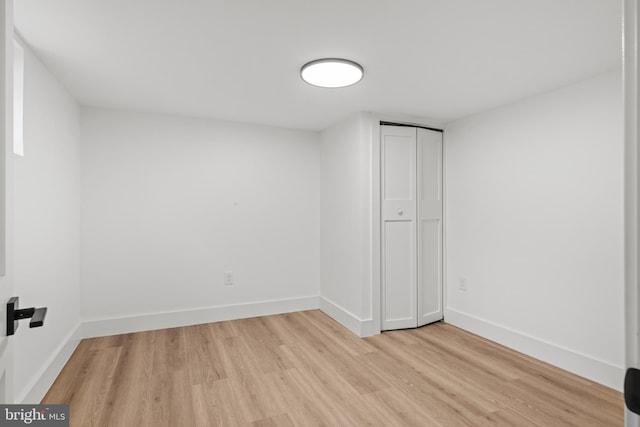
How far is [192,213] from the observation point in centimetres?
359

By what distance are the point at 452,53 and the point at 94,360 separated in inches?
140

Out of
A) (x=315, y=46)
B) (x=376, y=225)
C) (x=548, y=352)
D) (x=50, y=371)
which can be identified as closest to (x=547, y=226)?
(x=548, y=352)

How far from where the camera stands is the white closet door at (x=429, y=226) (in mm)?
3543

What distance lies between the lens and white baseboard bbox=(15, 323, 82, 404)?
1948mm

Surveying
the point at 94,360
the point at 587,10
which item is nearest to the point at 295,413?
the point at 94,360

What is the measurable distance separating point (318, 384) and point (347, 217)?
1719mm

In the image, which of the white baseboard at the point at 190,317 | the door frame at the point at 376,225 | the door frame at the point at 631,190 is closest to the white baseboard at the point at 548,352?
the door frame at the point at 376,225

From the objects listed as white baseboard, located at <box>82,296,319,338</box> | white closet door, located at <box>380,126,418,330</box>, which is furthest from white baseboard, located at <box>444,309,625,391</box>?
white baseboard, located at <box>82,296,319,338</box>

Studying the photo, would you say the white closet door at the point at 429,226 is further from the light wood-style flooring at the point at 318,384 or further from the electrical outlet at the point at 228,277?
the electrical outlet at the point at 228,277

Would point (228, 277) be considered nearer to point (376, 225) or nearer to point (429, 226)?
point (376, 225)

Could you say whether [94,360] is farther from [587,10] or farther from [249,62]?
[587,10]

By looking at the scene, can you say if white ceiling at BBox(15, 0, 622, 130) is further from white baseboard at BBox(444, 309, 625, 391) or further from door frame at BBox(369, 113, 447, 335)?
white baseboard at BBox(444, 309, 625, 391)

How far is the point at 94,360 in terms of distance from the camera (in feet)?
8.80

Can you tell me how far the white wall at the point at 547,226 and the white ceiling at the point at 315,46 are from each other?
0.27 metres
